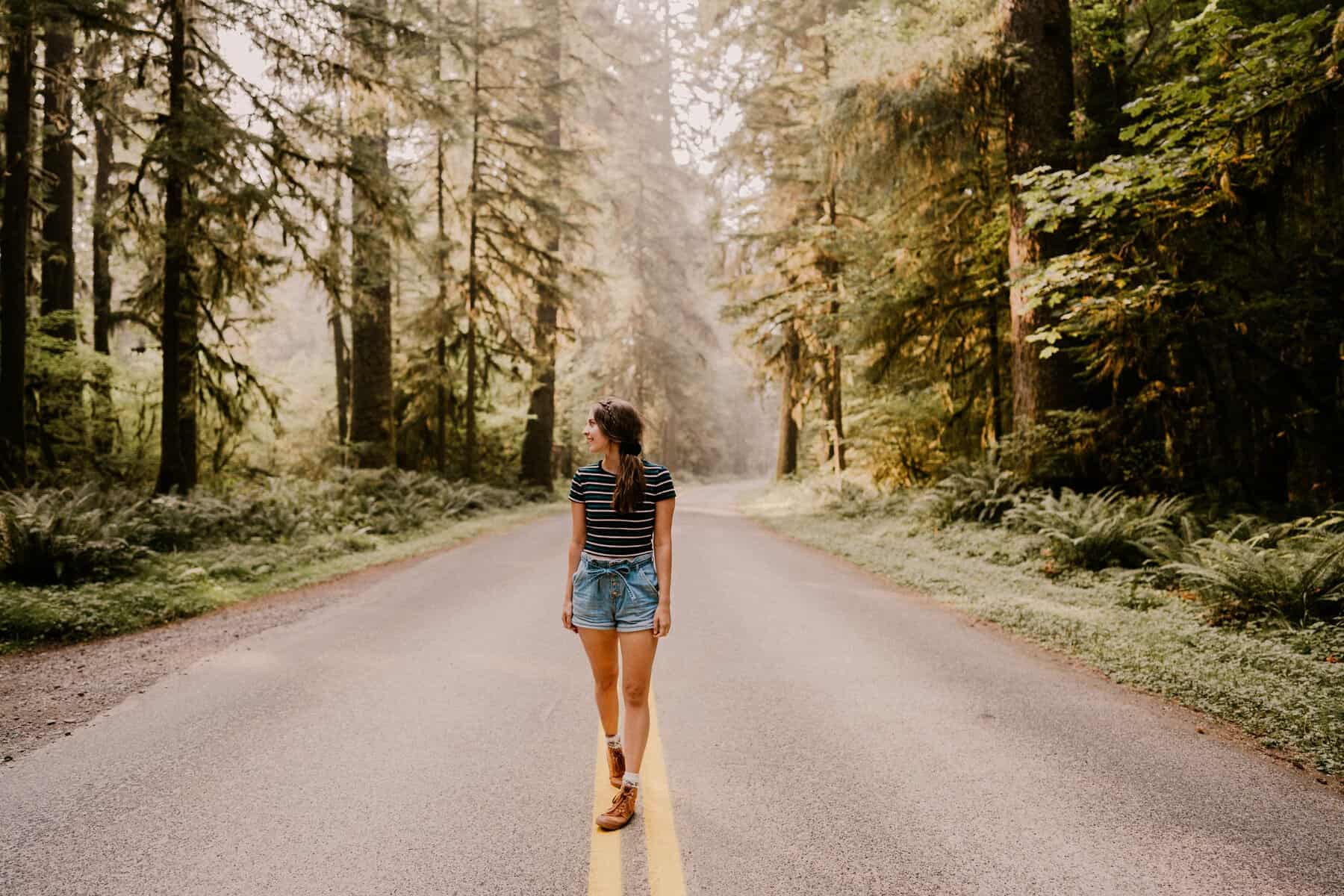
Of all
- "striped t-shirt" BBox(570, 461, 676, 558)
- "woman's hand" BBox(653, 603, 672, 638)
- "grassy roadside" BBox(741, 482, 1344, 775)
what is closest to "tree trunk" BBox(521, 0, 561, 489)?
"grassy roadside" BBox(741, 482, 1344, 775)

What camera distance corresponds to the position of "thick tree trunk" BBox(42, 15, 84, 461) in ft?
40.0

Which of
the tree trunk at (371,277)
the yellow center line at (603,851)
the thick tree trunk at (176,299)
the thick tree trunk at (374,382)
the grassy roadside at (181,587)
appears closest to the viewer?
the yellow center line at (603,851)

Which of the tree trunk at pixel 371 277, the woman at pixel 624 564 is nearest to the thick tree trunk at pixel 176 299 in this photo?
the tree trunk at pixel 371 277

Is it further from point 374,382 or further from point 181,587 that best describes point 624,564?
point 374,382

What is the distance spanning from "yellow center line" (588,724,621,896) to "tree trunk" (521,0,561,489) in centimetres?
1915

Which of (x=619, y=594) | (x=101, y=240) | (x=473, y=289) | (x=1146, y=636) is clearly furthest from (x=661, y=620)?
(x=473, y=289)

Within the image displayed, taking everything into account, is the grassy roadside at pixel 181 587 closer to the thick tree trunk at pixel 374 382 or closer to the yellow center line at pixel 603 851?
the thick tree trunk at pixel 374 382

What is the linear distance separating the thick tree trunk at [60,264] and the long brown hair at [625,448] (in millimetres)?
13148

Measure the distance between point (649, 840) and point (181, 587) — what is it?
765 cm

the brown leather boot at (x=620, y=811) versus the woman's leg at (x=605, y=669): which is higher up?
the woman's leg at (x=605, y=669)

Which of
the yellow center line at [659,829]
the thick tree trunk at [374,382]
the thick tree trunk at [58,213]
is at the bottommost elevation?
the yellow center line at [659,829]

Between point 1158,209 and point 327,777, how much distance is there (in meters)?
10.4

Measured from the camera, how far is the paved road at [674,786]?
2766 mm

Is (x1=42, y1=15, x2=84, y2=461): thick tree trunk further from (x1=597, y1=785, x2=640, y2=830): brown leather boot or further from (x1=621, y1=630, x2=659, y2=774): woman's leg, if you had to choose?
(x1=597, y1=785, x2=640, y2=830): brown leather boot
